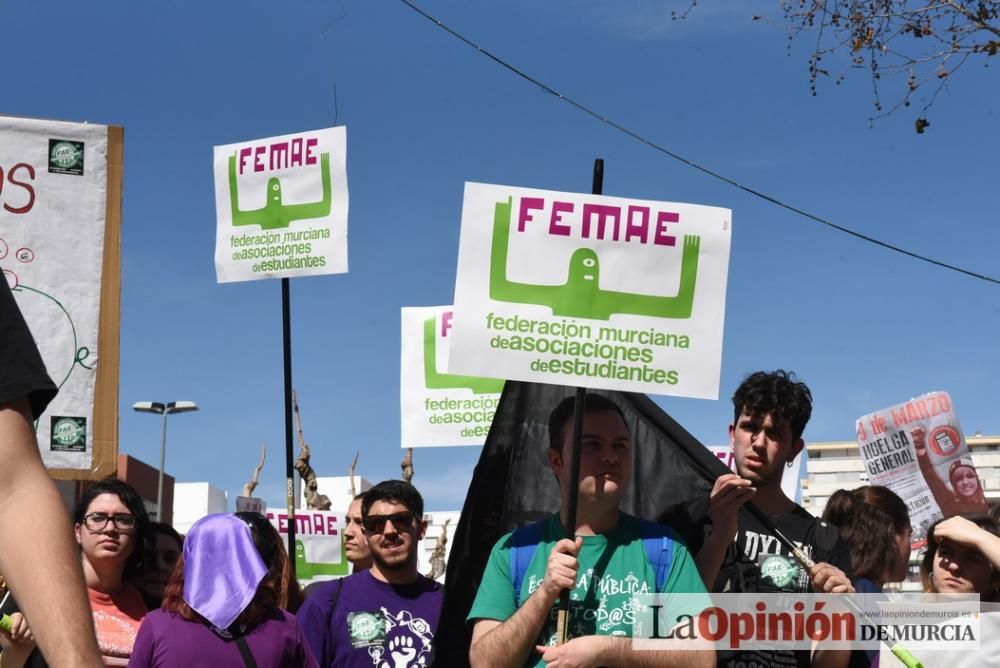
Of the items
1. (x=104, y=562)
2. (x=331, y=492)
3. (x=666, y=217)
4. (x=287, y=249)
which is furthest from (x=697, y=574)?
(x=331, y=492)

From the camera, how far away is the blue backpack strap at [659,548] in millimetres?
3738

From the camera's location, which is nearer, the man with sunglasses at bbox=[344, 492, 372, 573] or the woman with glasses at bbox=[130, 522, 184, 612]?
the woman with glasses at bbox=[130, 522, 184, 612]

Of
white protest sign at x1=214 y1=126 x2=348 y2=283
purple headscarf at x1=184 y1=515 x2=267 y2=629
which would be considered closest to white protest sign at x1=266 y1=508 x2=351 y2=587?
white protest sign at x1=214 y1=126 x2=348 y2=283

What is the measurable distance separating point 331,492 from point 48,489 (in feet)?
193

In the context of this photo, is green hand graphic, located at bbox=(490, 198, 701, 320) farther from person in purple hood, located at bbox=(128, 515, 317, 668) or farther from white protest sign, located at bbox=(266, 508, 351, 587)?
white protest sign, located at bbox=(266, 508, 351, 587)

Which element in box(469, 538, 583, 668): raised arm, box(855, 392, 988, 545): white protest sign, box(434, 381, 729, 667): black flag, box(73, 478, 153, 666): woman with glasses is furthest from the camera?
box(855, 392, 988, 545): white protest sign

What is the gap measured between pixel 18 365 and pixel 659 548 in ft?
7.89

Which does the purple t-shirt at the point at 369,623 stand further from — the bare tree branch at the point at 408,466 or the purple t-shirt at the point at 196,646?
the bare tree branch at the point at 408,466

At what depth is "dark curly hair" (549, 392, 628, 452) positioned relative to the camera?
4027 mm

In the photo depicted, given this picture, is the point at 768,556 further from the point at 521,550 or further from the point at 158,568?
the point at 158,568

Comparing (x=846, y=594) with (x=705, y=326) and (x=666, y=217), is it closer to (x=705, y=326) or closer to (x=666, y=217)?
(x=705, y=326)

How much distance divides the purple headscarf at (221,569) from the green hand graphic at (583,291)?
3.66 feet

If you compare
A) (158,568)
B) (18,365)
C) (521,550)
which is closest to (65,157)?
(158,568)

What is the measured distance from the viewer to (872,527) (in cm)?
494
